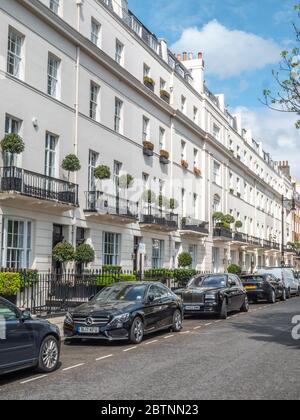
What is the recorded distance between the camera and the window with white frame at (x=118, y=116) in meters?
28.7

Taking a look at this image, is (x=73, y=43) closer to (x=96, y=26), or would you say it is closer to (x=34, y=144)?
(x=96, y=26)

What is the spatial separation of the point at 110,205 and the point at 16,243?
23.4 feet

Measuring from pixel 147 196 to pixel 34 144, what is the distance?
1050cm

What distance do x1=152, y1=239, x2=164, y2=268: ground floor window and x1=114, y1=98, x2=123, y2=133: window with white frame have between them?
24.2 ft

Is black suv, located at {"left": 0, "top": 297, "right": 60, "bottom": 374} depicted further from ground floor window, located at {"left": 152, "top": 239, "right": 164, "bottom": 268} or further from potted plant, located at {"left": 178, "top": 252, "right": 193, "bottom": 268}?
potted plant, located at {"left": 178, "top": 252, "right": 193, "bottom": 268}

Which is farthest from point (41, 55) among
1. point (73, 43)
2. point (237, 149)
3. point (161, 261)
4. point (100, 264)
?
point (237, 149)

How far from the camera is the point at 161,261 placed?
33594 millimetres

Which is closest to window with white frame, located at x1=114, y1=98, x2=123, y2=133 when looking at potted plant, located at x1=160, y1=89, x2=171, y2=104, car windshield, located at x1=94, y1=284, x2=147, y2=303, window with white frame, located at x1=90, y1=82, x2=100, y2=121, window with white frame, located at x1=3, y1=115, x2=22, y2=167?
window with white frame, located at x1=90, y1=82, x2=100, y2=121

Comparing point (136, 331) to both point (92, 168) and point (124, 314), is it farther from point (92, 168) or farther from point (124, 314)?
point (92, 168)

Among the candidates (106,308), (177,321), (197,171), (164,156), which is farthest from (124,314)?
(197,171)

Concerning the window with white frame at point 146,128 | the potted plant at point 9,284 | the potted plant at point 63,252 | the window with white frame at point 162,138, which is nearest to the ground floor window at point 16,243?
the potted plant at point 63,252

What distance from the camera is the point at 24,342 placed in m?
8.77

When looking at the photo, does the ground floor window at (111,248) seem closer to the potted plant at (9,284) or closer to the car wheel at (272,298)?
the car wheel at (272,298)
